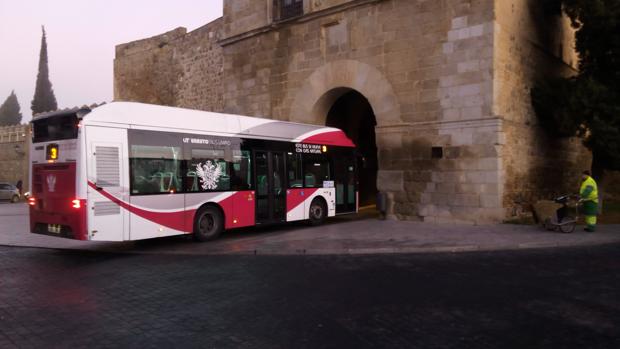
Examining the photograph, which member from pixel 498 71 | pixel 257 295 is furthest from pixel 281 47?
pixel 257 295

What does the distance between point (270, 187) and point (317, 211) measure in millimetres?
2188

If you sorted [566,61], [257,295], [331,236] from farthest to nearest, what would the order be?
[566,61] → [331,236] → [257,295]

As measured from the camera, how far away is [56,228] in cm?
955

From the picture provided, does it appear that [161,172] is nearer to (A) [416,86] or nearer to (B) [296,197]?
(B) [296,197]

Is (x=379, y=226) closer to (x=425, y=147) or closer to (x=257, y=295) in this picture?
(x=425, y=147)

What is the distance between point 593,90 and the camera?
1375cm

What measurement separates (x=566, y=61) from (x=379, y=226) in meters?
10.1

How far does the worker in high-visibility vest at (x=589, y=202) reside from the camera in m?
11.9

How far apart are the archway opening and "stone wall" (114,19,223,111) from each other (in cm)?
830

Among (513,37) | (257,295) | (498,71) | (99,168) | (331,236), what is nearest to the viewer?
(257,295)

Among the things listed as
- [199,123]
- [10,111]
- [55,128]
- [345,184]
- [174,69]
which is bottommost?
[345,184]

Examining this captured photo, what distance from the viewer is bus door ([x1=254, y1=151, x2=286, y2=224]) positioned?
41.2 ft

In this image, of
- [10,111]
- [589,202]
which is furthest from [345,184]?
[10,111]

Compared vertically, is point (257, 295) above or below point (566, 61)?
below
